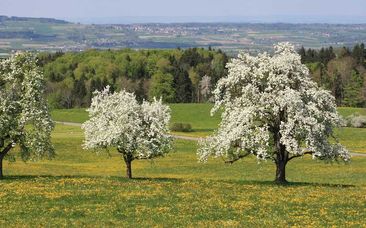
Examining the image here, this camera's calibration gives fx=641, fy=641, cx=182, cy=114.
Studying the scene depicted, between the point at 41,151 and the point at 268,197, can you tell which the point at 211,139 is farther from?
the point at 41,151

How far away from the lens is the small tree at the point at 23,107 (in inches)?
1870

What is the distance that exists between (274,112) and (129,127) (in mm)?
11949

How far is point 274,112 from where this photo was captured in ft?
148

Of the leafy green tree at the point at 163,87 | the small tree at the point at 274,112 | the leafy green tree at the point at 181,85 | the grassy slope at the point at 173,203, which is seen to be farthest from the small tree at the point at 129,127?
the leafy green tree at the point at 181,85

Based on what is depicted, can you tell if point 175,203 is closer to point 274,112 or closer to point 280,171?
point 274,112

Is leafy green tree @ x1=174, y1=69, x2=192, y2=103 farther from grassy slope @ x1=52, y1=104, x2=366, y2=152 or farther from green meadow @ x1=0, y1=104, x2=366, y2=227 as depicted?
green meadow @ x1=0, y1=104, x2=366, y2=227

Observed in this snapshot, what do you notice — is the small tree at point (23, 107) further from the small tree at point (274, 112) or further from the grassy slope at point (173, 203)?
the small tree at point (274, 112)

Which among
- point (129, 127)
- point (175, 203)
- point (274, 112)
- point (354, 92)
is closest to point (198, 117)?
point (354, 92)

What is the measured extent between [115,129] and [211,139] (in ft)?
25.9

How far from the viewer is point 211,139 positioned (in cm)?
A: 4719

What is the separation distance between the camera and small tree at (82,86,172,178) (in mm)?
50219

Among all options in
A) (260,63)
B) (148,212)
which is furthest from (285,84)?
(148,212)

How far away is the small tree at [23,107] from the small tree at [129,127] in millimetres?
4227

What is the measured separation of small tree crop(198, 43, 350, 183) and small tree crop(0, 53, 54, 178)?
40.4ft
